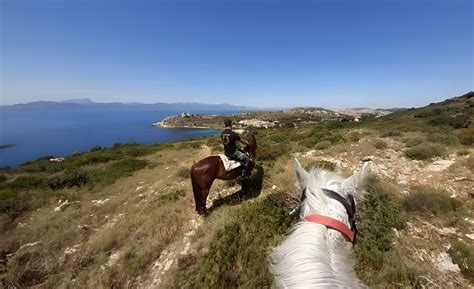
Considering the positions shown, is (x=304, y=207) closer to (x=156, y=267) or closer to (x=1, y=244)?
(x=156, y=267)

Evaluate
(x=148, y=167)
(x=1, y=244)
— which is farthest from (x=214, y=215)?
(x=148, y=167)

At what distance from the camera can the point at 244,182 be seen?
6609 mm

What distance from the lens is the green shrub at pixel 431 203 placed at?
16.3ft

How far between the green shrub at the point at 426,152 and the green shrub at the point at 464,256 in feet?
17.8

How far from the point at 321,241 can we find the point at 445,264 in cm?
381

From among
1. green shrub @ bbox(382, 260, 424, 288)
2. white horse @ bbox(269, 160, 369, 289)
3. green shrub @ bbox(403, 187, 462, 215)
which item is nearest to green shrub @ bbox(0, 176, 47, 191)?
white horse @ bbox(269, 160, 369, 289)

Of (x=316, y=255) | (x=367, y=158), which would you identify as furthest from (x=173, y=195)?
(x=367, y=158)

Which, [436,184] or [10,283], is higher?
[436,184]

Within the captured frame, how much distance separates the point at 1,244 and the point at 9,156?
151 ft

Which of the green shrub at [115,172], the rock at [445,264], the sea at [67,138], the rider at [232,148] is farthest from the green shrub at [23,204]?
the sea at [67,138]

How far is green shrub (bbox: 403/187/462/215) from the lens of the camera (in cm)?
495

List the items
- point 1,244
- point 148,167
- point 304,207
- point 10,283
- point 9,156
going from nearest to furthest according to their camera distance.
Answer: point 304,207
point 10,283
point 1,244
point 148,167
point 9,156

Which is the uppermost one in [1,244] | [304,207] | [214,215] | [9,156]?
Answer: [304,207]

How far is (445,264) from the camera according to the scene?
3654 millimetres
